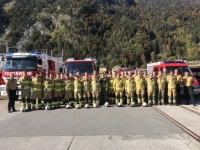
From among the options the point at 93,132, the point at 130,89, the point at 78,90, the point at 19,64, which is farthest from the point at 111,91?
the point at 93,132

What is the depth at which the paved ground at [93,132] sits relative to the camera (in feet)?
21.9

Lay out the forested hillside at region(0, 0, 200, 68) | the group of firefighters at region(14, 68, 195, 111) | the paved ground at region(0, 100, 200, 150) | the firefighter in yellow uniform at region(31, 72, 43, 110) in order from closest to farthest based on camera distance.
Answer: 1. the paved ground at region(0, 100, 200, 150)
2. the firefighter in yellow uniform at region(31, 72, 43, 110)
3. the group of firefighters at region(14, 68, 195, 111)
4. the forested hillside at region(0, 0, 200, 68)

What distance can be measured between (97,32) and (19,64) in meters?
134

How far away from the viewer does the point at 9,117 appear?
35.6 feet

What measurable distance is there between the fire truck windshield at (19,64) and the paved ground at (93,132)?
5798mm

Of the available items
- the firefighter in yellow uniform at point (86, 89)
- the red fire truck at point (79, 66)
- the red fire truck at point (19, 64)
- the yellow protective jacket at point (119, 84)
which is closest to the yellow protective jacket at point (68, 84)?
the firefighter in yellow uniform at point (86, 89)

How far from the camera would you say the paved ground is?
6.68 m

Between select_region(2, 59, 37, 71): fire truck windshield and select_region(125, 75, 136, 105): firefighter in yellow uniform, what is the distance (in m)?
5.75

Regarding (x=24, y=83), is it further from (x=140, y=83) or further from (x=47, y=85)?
(x=140, y=83)

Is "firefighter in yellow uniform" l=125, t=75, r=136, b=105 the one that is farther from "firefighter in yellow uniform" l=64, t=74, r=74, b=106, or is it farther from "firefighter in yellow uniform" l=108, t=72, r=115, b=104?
"firefighter in yellow uniform" l=64, t=74, r=74, b=106

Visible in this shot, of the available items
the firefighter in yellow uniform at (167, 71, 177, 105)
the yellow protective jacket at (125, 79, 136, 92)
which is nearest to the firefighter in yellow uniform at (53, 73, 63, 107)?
the yellow protective jacket at (125, 79, 136, 92)

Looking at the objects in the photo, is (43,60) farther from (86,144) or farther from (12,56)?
(86,144)

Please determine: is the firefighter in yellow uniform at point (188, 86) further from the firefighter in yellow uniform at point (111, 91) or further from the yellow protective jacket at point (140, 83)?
the firefighter in yellow uniform at point (111, 91)

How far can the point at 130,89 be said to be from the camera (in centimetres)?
1366
